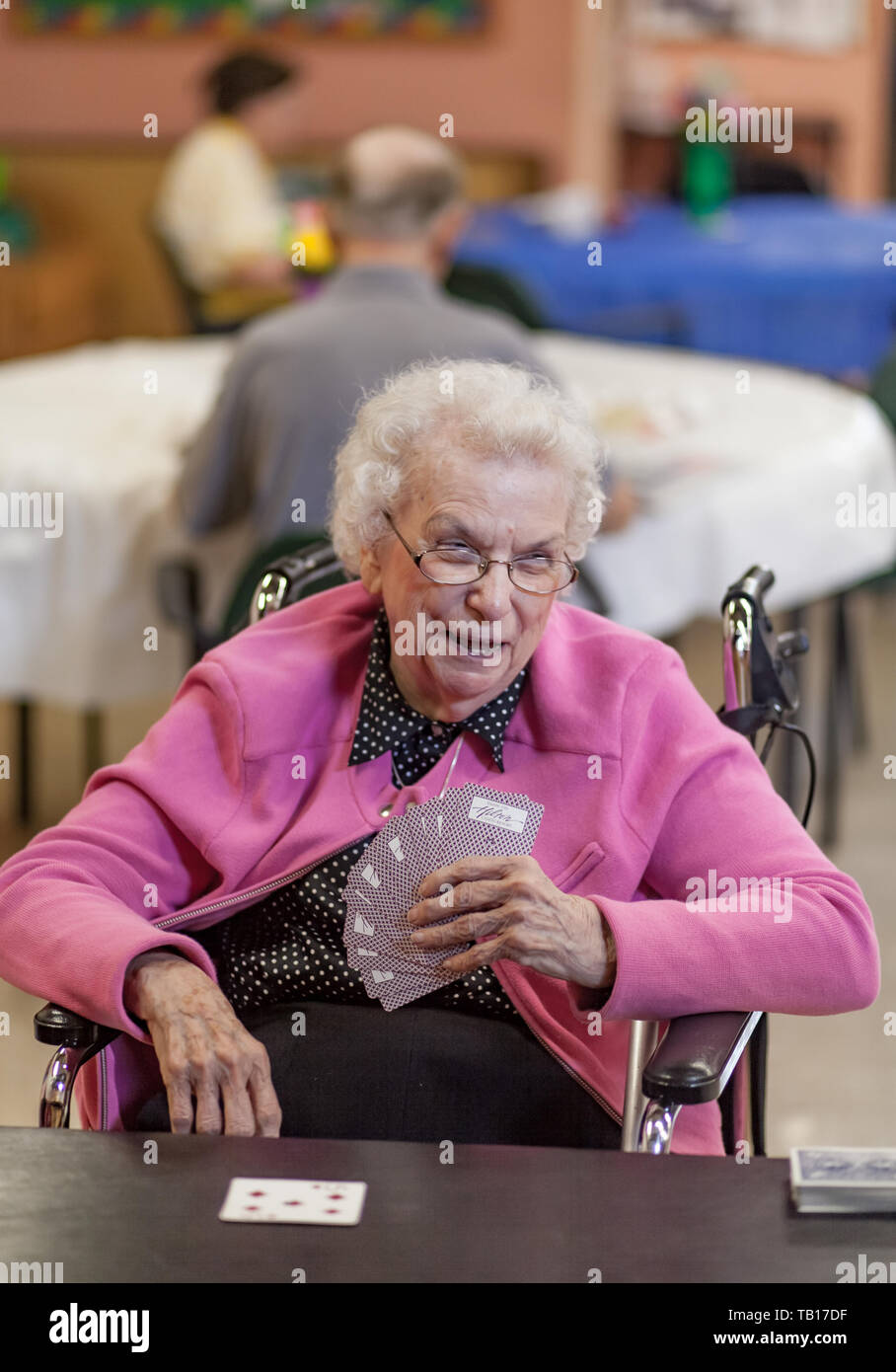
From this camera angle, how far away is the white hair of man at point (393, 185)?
3.06 m

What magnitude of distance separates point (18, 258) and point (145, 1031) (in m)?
6.56

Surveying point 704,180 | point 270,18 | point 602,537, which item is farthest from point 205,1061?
point 270,18

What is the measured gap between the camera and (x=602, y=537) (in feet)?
9.76

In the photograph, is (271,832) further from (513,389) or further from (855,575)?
(855,575)

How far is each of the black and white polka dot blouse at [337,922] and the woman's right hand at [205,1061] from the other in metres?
0.21

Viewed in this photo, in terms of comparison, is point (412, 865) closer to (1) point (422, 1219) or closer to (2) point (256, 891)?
(2) point (256, 891)

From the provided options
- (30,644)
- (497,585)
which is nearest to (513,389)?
(497,585)

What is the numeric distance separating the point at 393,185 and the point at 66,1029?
2.00 meters

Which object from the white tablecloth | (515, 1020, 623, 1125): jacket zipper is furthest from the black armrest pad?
the white tablecloth

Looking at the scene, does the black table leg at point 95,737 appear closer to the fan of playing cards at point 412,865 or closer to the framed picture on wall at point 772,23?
the fan of playing cards at point 412,865

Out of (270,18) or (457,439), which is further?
(270,18)

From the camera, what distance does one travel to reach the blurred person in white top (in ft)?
18.4

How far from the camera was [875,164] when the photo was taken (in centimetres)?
941

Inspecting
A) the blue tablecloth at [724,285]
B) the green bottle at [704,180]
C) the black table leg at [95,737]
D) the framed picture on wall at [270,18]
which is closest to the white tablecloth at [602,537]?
the black table leg at [95,737]
